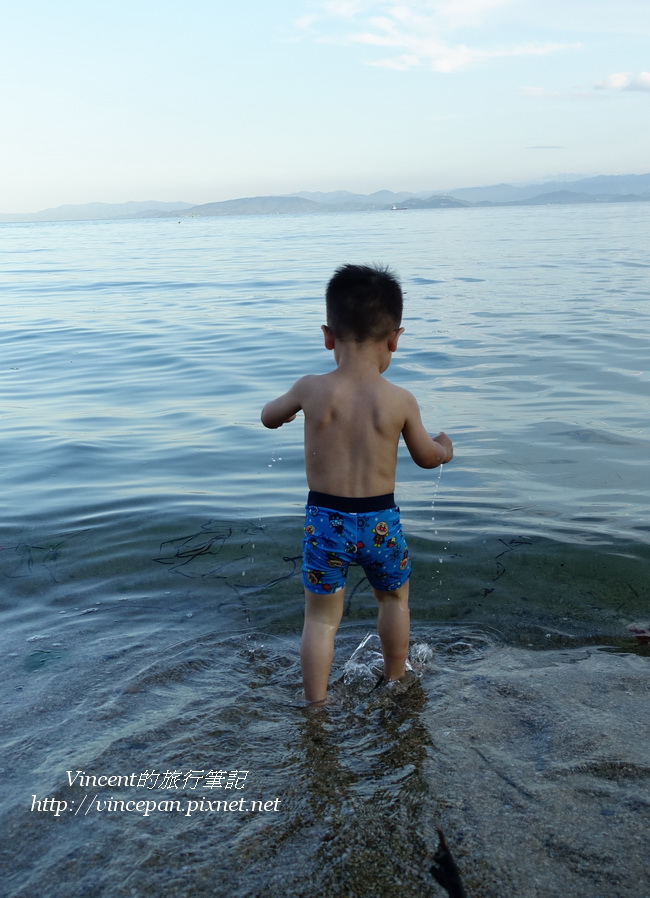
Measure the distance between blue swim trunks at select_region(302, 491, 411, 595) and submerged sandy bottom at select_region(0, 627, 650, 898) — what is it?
56cm

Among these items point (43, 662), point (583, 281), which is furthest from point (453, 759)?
point (583, 281)

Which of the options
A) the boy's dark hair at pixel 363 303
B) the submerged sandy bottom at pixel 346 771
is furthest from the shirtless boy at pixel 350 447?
the submerged sandy bottom at pixel 346 771

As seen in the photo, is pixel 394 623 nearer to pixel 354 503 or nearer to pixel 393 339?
pixel 354 503

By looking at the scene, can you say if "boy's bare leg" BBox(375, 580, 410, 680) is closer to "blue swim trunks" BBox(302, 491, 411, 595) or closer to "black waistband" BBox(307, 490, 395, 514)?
"blue swim trunks" BBox(302, 491, 411, 595)

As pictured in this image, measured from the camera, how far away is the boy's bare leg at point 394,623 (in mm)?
3375

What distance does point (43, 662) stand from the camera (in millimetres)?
3775

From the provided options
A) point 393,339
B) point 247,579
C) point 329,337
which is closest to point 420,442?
point 393,339

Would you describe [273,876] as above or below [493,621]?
above

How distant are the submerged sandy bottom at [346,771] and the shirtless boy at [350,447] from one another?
392 millimetres

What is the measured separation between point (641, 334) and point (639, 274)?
7.47m

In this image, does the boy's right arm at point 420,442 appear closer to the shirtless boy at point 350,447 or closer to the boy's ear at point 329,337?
the shirtless boy at point 350,447

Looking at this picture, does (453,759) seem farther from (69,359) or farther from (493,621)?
(69,359)

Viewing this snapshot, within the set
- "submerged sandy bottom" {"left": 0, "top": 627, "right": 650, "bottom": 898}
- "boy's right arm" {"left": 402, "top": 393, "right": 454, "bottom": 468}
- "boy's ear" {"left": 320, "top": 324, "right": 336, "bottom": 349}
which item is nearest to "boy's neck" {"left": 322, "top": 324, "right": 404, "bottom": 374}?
"boy's ear" {"left": 320, "top": 324, "right": 336, "bottom": 349}

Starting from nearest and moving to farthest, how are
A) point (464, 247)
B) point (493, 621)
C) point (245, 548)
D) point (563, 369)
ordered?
point (493, 621)
point (245, 548)
point (563, 369)
point (464, 247)
